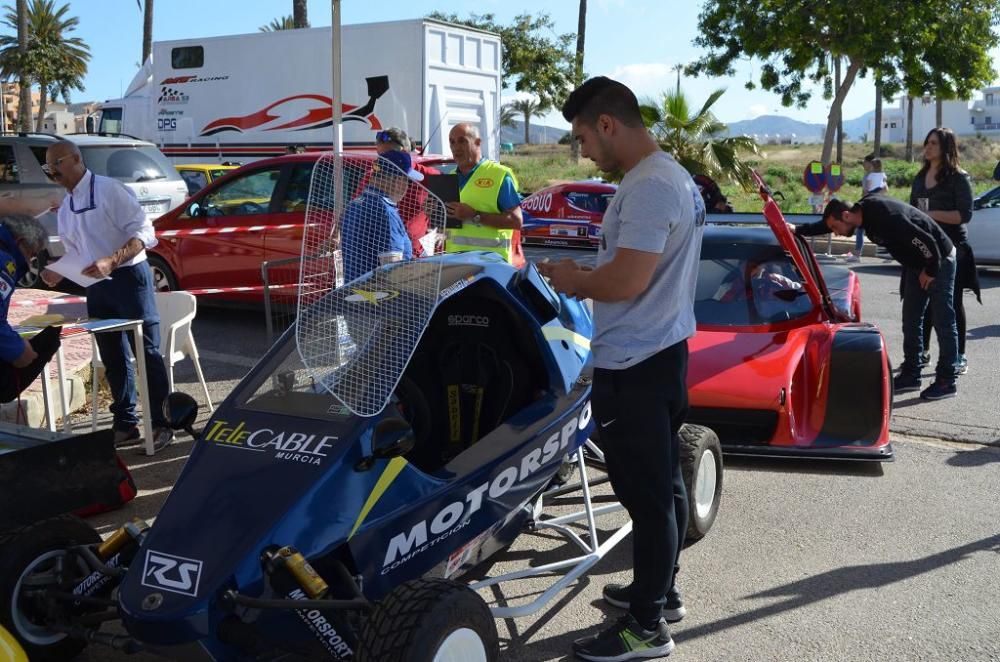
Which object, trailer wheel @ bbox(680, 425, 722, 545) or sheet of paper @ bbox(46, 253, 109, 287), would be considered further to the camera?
sheet of paper @ bbox(46, 253, 109, 287)

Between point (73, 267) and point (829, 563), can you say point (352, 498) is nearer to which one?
point (829, 563)

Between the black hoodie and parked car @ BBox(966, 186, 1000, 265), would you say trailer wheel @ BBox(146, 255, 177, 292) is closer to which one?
the black hoodie

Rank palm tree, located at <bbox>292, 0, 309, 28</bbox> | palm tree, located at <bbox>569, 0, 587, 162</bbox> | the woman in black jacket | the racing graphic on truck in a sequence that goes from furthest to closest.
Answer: palm tree, located at <bbox>569, 0, 587, 162</bbox>
palm tree, located at <bbox>292, 0, 309, 28</bbox>
the racing graphic on truck
the woman in black jacket

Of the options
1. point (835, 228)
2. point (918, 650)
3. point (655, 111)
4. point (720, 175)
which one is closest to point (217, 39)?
point (655, 111)

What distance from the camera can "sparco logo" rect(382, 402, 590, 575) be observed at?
3.17m

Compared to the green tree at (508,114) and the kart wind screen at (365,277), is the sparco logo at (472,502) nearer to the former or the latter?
the kart wind screen at (365,277)

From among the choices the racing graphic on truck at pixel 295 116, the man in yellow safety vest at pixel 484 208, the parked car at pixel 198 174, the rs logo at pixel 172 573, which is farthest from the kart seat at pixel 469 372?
the parked car at pixel 198 174

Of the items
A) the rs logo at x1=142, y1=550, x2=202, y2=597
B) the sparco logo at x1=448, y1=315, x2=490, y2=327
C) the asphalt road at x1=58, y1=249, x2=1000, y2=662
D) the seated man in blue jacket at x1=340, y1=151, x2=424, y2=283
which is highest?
the seated man in blue jacket at x1=340, y1=151, x2=424, y2=283

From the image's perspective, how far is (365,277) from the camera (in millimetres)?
3404

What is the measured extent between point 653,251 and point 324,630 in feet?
4.91

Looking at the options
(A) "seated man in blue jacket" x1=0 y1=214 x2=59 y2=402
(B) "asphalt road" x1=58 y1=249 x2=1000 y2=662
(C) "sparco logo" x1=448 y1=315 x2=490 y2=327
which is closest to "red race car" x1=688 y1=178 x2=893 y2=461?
(B) "asphalt road" x1=58 y1=249 x2=1000 y2=662

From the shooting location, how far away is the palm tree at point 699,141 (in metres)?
19.0

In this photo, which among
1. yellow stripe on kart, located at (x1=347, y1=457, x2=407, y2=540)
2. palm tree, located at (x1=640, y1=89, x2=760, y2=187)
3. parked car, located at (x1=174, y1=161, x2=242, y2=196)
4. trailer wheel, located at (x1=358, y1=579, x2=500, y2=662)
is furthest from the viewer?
palm tree, located at (x1=640, y1=89, x2=760, y2=187)

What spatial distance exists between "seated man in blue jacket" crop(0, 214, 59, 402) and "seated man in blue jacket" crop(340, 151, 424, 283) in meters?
1.77
